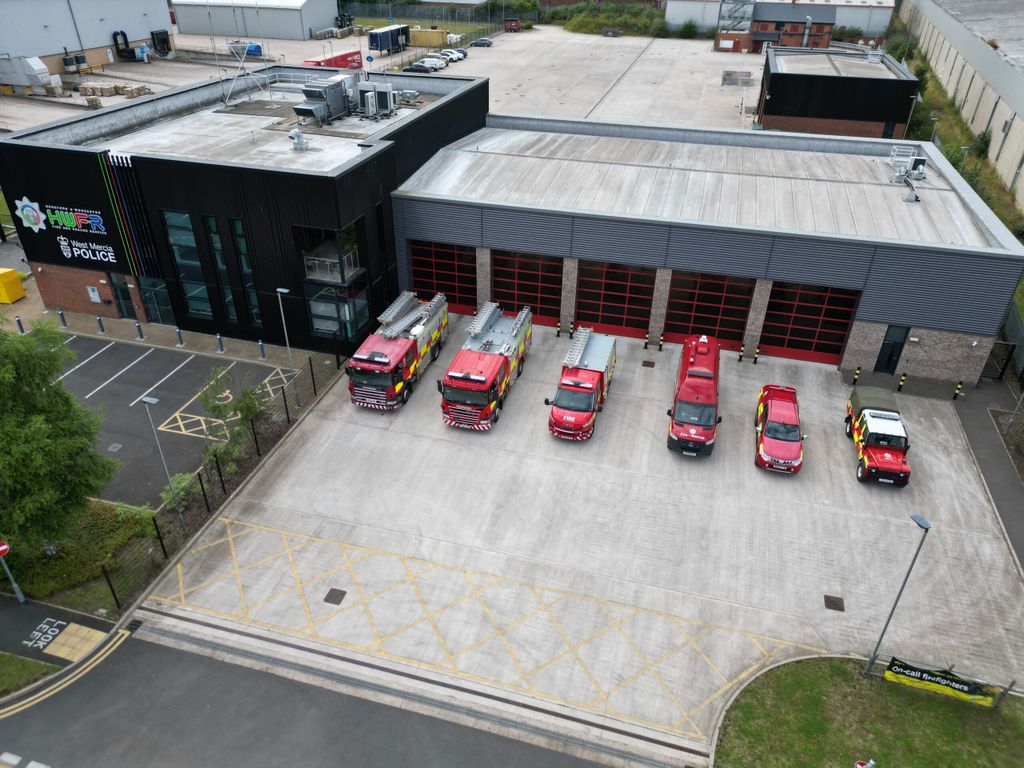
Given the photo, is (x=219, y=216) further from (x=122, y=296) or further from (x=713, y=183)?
(x=713, y=183)

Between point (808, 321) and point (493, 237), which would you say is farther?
point (493, 237)

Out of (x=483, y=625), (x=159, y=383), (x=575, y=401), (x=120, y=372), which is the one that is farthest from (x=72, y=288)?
(x=483, y=625)

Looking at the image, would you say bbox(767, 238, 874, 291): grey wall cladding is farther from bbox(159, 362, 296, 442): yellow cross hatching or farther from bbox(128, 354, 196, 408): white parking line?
bbox(128, 354, 196, 408): white parking line

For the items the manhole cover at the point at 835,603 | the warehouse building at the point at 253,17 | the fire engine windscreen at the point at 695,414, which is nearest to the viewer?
the manhole cover at the point at 835,603

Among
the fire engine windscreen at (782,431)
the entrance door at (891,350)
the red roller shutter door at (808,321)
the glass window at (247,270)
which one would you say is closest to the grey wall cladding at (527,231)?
the red roller shutter door at (808,321)

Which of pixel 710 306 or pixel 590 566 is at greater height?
pixel 710 306

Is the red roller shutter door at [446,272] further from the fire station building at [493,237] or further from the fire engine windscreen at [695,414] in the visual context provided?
the fire engine windscreen at [695,414]
